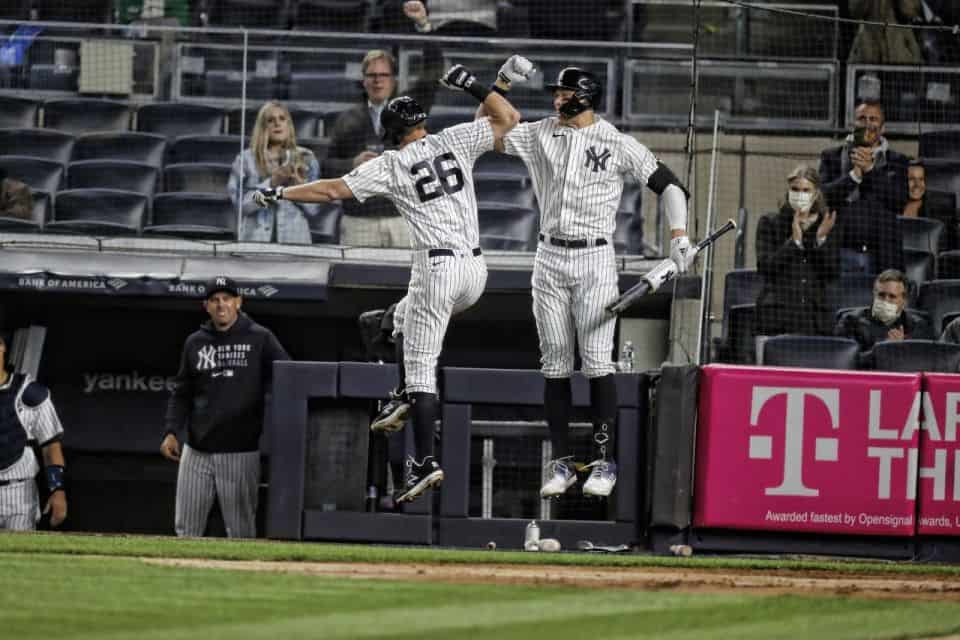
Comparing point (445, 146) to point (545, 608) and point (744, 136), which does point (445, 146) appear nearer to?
point (545, 608)

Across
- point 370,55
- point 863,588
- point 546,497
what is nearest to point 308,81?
point 370,55

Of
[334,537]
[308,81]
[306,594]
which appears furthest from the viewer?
[308,81]

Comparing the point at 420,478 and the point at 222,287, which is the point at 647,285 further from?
the point at 222,287

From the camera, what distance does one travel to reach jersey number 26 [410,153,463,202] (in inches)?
352

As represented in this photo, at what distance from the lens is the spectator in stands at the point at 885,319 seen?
11.0 m

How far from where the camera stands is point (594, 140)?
29.7 feet

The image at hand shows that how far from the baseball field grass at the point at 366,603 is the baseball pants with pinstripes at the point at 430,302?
1.03 m

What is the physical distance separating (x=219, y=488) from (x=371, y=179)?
2392mm

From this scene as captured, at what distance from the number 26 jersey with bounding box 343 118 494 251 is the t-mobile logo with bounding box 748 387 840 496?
6.12 ft

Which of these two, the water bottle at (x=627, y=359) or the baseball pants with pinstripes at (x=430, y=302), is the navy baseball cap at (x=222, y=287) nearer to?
the baseball pants with pinstripes at (x=430, y=302)

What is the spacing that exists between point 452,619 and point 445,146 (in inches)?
136

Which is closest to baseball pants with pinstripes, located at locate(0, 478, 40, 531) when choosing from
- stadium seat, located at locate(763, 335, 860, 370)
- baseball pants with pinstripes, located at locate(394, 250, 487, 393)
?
baseball pants with pinstripes, located at locate(394, 250, 487, 393)

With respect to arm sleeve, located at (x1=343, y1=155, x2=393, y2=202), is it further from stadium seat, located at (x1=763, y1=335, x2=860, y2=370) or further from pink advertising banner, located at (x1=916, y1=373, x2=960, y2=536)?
pink advertising banner, located at (x1=916, y1=373, x2=960, y2=536)

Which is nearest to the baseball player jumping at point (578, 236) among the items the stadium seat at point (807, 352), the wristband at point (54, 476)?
the stadium seat at point (807, 352)
